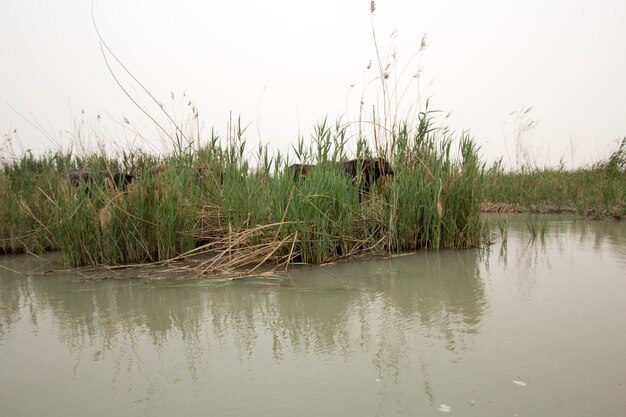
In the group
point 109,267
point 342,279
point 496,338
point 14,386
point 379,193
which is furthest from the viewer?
point 379,193

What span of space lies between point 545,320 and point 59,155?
6.23 metres

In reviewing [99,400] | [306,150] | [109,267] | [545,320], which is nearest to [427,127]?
[306,150]

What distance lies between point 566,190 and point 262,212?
→ 5291mm

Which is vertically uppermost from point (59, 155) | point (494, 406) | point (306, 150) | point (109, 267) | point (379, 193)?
point (59, 155)

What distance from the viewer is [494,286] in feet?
6.82

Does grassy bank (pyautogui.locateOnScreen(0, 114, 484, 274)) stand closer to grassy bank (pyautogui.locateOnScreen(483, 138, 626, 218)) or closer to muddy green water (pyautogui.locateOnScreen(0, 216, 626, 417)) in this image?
muddy green water (pyautogui.locateOnScreen(0, 216, 626, 417))

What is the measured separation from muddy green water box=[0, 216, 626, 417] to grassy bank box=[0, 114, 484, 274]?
1.56ft

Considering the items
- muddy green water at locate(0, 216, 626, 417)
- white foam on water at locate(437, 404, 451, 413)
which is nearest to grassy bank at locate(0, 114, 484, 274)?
muddy green water at locate(0, 216, 626, 417)

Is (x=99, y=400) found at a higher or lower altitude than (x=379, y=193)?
lower

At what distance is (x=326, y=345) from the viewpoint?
141 cm

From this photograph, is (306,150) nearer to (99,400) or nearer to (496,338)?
(496,338)

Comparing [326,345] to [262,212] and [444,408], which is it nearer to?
[444,408]

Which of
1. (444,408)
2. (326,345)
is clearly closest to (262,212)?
(326,345)

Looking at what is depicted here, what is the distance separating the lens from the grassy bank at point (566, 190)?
17.5 ft
